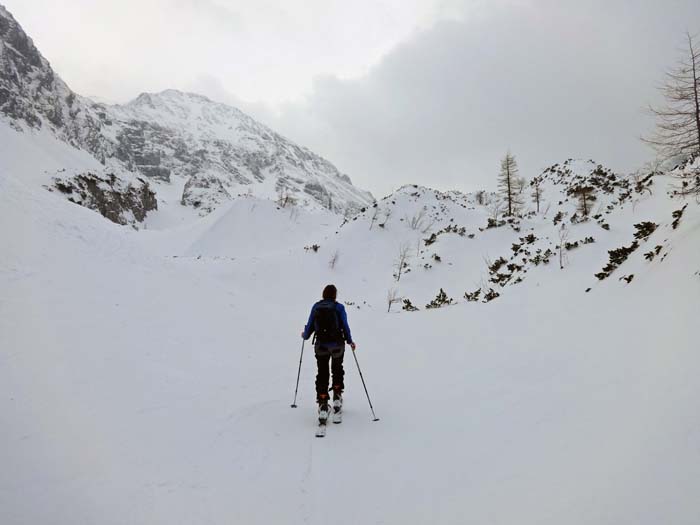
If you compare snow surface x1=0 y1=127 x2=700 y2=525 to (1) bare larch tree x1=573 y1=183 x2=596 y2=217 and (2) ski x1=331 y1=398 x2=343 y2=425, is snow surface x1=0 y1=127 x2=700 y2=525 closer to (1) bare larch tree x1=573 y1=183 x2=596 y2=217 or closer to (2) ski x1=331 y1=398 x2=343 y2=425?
(2) ski x1=331 y1=398 x2=343 y2=425

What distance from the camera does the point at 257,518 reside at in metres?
3.60

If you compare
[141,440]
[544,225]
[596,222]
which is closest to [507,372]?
[141,440]

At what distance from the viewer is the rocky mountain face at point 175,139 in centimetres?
6894

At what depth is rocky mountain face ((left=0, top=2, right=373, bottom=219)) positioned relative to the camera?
226ft

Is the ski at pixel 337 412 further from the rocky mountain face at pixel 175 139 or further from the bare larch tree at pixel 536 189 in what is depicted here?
the rocky mountain face at pixel 175 139

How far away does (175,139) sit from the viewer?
136 m

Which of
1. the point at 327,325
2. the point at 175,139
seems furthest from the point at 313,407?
the point at 175,139

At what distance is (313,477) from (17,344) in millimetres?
5640

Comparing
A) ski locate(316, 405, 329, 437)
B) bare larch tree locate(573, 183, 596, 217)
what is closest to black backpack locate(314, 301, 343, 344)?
ski locate(316, 405, 329, 437)

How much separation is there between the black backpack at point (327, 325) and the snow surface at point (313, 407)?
1435mm

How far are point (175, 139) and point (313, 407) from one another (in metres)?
152

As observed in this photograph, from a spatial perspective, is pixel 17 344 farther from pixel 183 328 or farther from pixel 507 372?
pixel 507 372

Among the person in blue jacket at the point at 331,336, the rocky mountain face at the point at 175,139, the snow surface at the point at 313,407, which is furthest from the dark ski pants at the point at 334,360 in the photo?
the rocky mountain face at the point at 175,139

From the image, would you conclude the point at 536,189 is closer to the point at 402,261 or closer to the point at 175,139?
the point at 402,261
